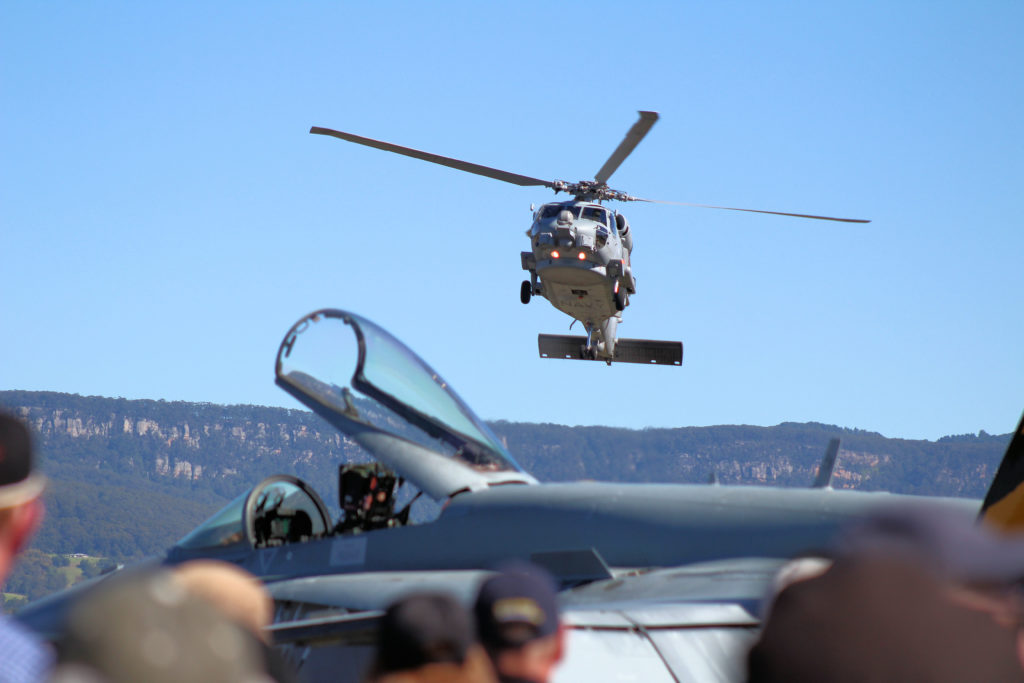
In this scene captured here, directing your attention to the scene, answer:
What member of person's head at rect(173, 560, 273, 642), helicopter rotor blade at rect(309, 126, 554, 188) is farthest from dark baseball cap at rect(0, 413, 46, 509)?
helicopter rotor blade at rect(309, 126, 554, 188)

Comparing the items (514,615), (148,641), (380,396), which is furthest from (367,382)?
(148,641)

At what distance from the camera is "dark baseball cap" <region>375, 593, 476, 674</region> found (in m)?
2.52

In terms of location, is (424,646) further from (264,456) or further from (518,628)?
(264,456)

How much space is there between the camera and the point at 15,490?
2.38 meters

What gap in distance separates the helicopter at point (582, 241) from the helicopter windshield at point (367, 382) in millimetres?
19446

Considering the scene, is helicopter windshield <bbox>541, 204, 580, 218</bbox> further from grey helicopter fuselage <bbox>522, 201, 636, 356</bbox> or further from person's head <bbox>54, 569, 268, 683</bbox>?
person's head <bbox>54, 569, 268, 683</bbox>

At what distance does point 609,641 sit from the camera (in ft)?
19.6

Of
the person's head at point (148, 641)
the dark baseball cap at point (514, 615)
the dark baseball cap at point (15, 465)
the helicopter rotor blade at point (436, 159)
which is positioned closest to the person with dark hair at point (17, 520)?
the dark baseball cap at point (15, 465)

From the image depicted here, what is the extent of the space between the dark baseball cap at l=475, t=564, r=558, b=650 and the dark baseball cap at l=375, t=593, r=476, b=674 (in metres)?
0.21

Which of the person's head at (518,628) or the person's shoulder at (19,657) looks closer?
the person's shoulder at (19,657)

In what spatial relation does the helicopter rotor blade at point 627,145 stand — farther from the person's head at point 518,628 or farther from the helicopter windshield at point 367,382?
the person's head at point 518,628

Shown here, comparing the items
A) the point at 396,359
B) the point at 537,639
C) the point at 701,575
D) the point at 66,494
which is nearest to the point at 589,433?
the point at 396,359

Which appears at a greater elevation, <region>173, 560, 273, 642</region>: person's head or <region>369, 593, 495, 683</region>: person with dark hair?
<region>173, 560, 273, 642</region>: person's head

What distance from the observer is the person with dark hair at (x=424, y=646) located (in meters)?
2.52
